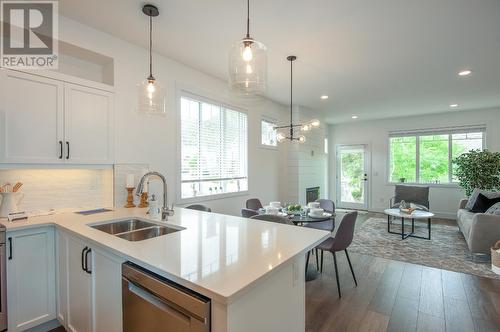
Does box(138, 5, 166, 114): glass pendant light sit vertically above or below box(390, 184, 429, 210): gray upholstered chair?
above

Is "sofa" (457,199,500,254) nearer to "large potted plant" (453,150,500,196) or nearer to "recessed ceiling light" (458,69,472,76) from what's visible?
"recessed ceiling light" (458,69,472,76)

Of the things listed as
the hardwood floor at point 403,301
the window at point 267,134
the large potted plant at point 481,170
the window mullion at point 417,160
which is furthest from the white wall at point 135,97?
the window mullion at point 417,160

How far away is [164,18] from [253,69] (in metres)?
1.39

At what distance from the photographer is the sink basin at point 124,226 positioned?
2.19 m

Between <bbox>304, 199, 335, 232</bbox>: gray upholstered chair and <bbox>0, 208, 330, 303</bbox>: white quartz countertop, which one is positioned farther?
<bbox>304, 199, 335, 232</bbox>: gray upholstered chair

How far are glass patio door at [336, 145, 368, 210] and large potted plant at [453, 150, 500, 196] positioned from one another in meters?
2.60

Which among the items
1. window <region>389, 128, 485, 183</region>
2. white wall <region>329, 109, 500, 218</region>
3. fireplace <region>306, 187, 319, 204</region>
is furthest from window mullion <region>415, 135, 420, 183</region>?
fireplace <region>306, 187, 319, 204</region>

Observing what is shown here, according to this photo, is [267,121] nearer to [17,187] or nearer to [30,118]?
[30,118]

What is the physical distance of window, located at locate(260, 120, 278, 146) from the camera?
534 cm

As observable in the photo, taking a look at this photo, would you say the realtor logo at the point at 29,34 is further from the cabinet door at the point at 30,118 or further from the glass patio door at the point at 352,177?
the glass patio door at the point at 352,177

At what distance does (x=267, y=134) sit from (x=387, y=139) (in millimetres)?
4385

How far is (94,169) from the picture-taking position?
288cm

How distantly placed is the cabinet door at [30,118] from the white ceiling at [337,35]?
811 millimetres

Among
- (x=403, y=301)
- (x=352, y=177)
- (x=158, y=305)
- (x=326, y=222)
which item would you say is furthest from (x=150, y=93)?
(x=352, y=177)
